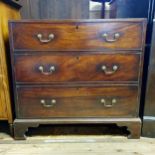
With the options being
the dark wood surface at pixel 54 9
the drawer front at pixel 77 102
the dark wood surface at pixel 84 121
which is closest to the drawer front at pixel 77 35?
the drawer front at pixel 77 102

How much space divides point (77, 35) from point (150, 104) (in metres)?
0.64

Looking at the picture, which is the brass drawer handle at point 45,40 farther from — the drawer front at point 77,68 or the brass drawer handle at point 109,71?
the brass drawer handle at point 109,71

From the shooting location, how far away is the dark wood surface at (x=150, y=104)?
1.15 meters

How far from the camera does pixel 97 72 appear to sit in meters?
1.14

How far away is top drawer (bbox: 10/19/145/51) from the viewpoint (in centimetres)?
106

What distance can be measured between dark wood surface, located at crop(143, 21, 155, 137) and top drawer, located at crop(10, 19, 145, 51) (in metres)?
0.15

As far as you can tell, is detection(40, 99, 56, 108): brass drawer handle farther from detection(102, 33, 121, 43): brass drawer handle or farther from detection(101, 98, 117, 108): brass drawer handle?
detection(102, 33, 121, 43): brass drawer handle

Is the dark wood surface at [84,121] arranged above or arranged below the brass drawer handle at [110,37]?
below

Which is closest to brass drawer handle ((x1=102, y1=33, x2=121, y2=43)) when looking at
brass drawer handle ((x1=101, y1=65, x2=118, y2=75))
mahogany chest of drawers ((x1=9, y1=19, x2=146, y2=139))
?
mahogany chest of drawers ((x1=9, y1=19, x2=146, y2=139))

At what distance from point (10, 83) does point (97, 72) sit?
0.57 metres

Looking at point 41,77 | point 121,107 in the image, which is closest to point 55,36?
point 41,77

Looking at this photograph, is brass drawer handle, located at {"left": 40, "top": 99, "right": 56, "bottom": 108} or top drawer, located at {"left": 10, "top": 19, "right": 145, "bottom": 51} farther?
brass drawer handle, located at {"left": 40, "top": 99, "right": 56, "bottom": 108}

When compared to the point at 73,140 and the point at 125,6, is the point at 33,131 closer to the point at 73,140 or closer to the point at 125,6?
the point at 73,140

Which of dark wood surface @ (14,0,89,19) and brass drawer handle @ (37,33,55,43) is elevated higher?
dark wood surface @ (14,0,89,19)
